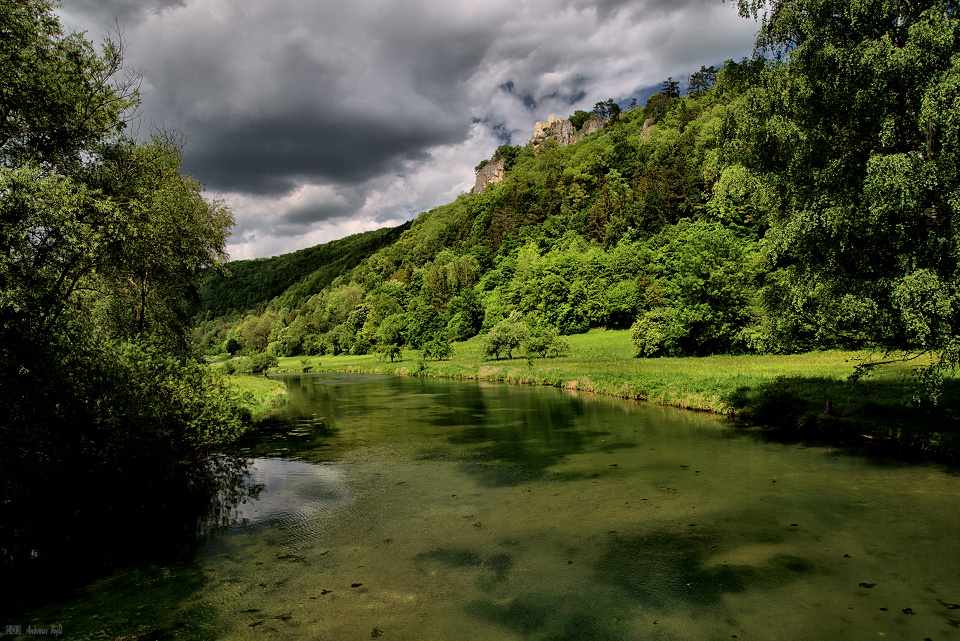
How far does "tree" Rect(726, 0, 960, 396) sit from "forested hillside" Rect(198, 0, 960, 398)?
1.9 inches

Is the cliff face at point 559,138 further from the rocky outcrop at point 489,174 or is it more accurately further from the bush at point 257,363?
the bush at point 257,363

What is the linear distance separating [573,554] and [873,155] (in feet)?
40.4

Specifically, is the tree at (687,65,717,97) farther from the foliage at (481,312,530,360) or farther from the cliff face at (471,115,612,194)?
the foliage at (481,312,530,360)

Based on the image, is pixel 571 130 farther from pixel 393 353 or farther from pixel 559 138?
pixel 393 353

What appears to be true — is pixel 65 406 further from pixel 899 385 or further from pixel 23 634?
pixel 899 385

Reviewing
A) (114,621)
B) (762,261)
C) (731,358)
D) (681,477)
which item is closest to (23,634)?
(114,621)

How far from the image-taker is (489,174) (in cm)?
18750

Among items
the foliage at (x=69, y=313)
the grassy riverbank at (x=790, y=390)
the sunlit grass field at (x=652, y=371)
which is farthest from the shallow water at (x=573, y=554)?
the sunlit grass field at (x=652, y=371)

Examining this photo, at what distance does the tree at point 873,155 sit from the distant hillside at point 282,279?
153m

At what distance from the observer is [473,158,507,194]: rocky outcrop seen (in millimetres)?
182750

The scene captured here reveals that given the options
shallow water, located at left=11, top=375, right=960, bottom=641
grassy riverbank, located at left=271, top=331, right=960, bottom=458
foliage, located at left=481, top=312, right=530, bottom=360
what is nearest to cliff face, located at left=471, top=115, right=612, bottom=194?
foliage, located at left=481, top=312, right=530, bottom=360

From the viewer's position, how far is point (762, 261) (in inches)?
1689

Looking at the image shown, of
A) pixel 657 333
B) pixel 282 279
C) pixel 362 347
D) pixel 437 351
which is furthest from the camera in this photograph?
pixel 282 279

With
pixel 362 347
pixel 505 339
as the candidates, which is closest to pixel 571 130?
pixel 362 347
